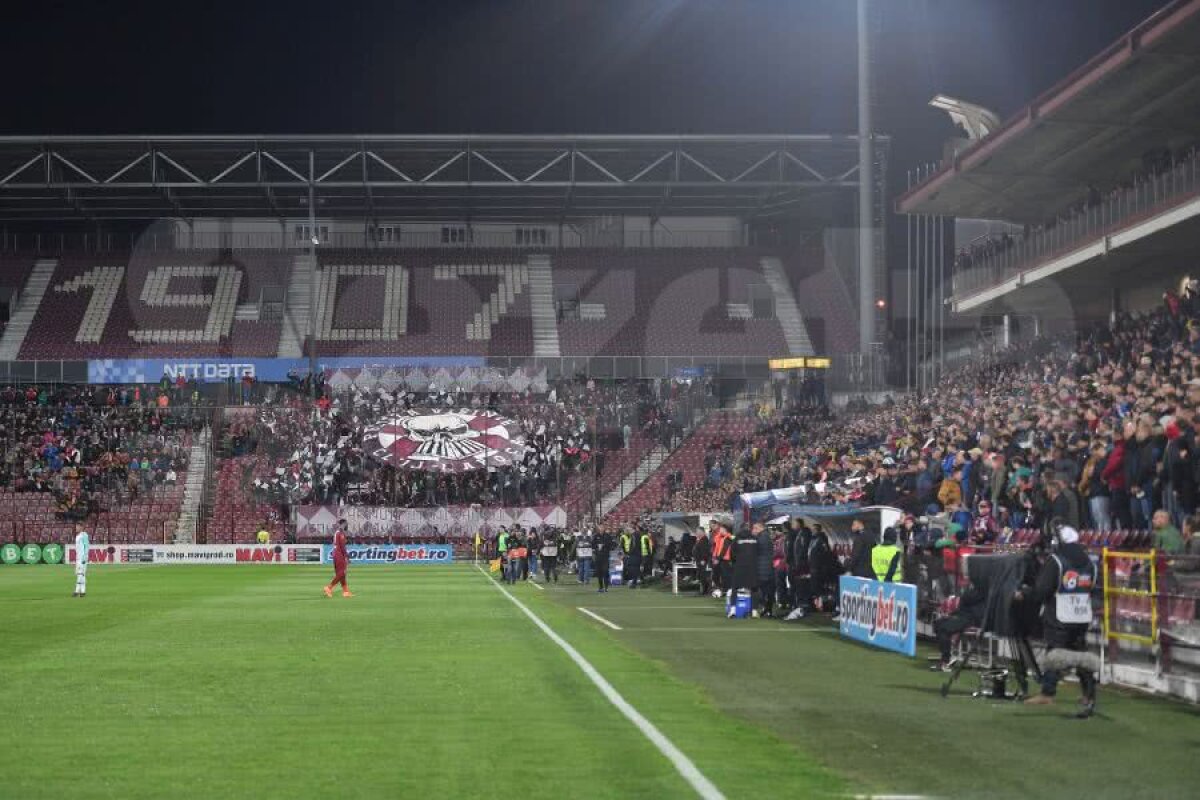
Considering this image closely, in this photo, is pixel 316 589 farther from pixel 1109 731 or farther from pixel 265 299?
pixel 265 299

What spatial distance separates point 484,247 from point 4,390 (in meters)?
25.8

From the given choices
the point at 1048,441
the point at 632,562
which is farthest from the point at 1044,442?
the point at 632,562

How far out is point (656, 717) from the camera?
14.2 m

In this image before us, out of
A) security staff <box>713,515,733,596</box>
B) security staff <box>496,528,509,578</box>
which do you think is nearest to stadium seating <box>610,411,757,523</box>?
security staff <box>496,528,509,578</box>

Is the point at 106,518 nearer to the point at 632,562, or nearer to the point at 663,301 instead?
the point at 632,562

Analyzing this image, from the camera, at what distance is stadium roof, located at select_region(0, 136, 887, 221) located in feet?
240

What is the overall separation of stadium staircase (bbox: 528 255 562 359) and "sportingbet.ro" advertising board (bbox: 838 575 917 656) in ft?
165

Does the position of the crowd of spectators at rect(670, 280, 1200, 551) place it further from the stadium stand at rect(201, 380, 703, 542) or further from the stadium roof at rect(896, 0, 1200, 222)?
the stadium stand at rect(201, 380, 703, 542)

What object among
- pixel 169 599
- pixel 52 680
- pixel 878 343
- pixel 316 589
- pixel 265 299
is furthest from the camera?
pixel 265 299

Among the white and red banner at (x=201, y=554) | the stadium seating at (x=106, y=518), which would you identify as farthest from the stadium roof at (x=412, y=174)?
the white and red banner at (x=201, y=554)

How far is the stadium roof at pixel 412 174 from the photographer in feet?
240

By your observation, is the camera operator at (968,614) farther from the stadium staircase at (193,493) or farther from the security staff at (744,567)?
the stadium staircase at (193,493)

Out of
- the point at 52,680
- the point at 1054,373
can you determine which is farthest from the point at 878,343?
the point at 52,680

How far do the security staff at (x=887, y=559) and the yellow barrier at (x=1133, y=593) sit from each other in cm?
601
